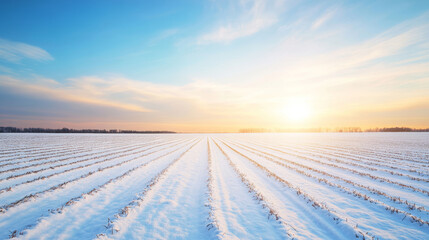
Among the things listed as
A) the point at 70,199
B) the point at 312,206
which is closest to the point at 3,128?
the point at 70,199

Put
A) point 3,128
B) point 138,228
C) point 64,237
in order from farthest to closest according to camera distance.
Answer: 1. point 3,128
2. point 138,228
3. point 64,237

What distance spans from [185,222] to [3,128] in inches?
7584

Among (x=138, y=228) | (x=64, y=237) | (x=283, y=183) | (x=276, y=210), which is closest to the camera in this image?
(x=64, y=237)

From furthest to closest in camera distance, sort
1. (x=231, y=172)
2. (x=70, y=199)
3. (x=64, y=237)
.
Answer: (x=231, y=172) → (x=70, y=199) → (x=64, y=237)

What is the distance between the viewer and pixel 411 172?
13094 millimetres

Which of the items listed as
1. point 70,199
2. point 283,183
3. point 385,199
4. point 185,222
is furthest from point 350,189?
point 70,199

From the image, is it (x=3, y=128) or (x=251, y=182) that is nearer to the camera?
(x=251, y=182)

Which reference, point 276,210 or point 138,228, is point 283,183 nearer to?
point 276,210

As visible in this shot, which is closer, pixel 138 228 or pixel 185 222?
pixel 138 228

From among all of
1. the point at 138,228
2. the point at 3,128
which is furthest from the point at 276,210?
the point at 3,128

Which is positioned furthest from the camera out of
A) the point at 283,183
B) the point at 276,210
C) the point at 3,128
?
the point at 3,128

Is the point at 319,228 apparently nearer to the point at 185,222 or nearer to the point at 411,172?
the point at 185,222

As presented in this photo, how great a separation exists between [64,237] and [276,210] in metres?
6.59

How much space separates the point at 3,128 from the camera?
5025 inches
